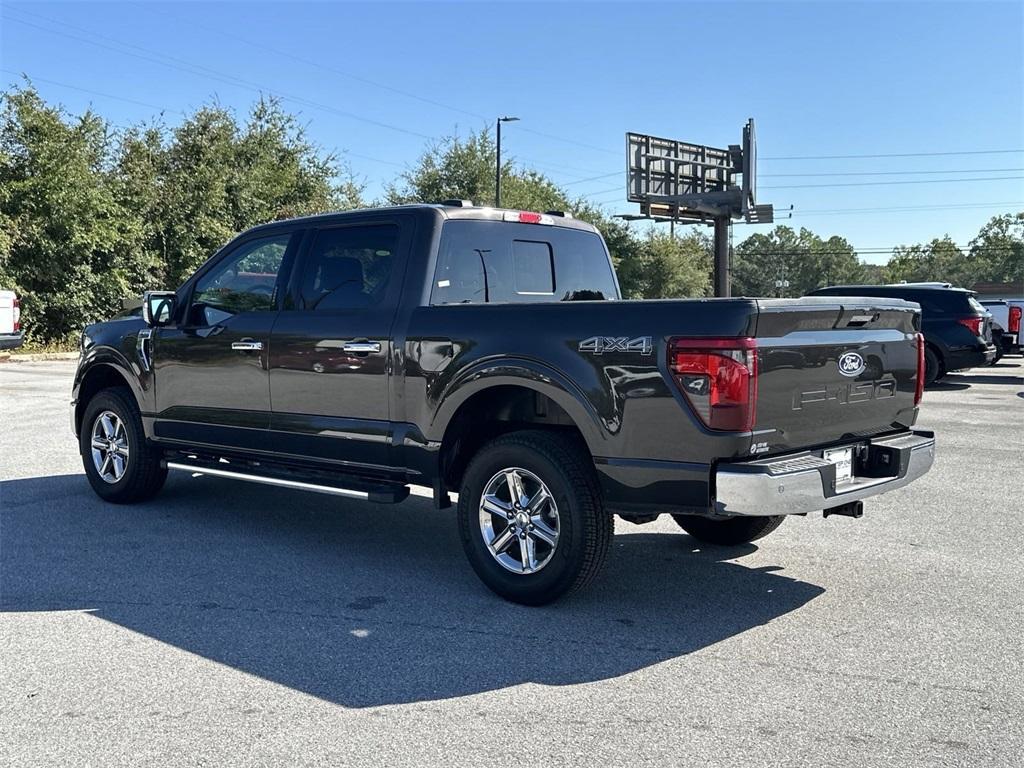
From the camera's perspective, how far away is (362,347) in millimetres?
5527

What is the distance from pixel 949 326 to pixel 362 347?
13.5m

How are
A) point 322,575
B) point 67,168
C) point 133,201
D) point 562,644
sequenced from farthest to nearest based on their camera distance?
point 133,201, point 67,168, point 322,575, point 562,644

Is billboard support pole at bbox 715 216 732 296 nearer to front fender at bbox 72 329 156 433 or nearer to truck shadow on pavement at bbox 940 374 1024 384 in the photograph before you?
truck shadow on pavement at bbox 940 374 1024 384

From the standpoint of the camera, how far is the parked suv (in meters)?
16.1

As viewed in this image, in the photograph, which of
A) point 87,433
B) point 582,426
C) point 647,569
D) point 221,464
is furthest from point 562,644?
point 87,433

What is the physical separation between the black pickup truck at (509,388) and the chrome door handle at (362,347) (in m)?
0.01

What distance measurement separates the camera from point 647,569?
5.59m

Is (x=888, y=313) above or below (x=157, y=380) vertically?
above

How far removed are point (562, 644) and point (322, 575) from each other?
5.47ft

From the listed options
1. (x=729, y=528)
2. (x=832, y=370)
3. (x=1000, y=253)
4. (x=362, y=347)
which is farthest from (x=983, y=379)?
(x=1000, y=253)

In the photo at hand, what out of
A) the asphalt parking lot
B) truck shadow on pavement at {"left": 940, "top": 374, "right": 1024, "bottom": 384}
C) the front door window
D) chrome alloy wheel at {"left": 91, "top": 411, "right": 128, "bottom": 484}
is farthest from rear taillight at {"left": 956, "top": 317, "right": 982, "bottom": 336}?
chrome alloy wheel at {"left": 91, "top": 411, "right": 128, "bottom": 484}

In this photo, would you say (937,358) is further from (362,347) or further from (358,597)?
(358,597)

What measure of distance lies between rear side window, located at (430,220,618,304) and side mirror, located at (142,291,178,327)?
7.45 feet

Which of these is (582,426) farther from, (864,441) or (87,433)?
(87,433)
